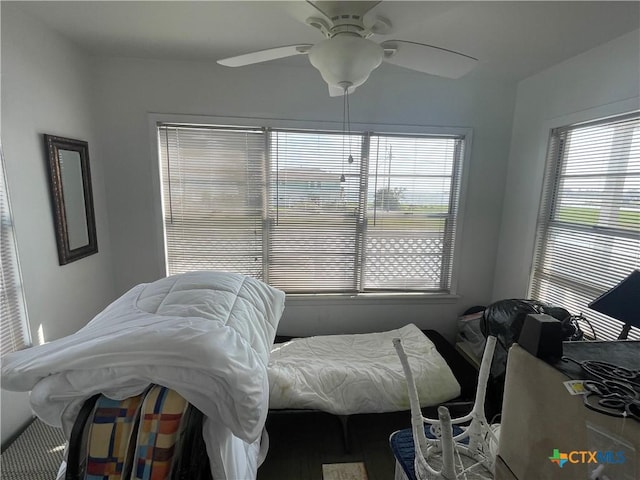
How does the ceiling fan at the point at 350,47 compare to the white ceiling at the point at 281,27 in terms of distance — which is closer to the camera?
the ceiling fan at the point at 350,47

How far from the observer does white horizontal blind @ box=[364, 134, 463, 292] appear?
2746 millimetres

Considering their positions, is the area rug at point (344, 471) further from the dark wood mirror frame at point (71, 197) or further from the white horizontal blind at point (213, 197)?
the dark wood mirror frame at point (71, 197)

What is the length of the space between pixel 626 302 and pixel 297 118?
236cm

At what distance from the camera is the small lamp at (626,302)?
1.52 m

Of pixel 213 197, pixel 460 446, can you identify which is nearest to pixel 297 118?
pixel 213 197

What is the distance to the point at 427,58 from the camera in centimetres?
148

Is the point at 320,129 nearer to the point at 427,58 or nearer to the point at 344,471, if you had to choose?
the point at 427,58

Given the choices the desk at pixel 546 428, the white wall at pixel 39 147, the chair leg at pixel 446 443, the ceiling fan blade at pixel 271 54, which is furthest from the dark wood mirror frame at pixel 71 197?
the desk at pixel 546 428

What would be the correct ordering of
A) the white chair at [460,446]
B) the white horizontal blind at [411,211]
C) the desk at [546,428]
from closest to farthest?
the desk at [546,428], the white chair at [460,446], the white horizontal blind at [411,211]

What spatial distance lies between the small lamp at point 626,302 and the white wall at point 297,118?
1378mm

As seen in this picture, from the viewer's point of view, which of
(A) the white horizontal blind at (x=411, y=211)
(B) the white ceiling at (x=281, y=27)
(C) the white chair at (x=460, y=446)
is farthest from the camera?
(A) the white horizontal blind at (x=411, y=211)

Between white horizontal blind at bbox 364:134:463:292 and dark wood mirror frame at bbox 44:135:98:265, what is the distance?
2.16 m

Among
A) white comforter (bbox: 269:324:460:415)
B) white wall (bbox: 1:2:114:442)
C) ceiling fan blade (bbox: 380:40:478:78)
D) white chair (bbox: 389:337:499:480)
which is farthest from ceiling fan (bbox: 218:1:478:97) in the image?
white comforter (bbox: 269:324:460:415)

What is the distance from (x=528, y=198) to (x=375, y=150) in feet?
4.34
